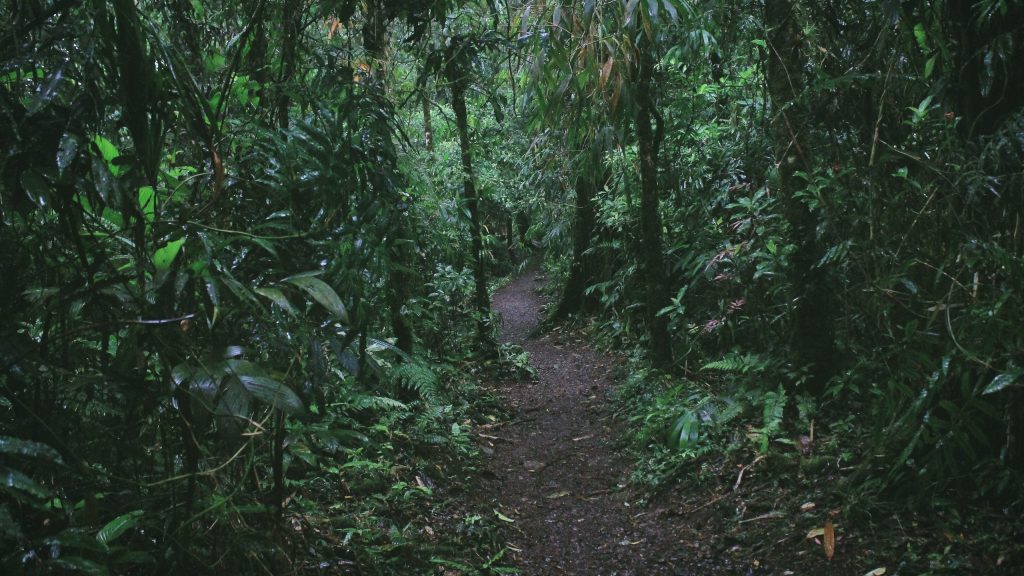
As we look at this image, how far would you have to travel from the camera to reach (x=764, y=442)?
4324mm

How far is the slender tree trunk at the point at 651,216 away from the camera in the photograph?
646cm

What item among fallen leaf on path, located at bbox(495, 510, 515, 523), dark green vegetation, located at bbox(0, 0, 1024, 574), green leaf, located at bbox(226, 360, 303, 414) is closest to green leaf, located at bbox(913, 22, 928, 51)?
dark green vegetation, located at bbox(0, 0, 1024, 574)

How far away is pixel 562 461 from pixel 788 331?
219 cm

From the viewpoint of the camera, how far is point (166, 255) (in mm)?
1940

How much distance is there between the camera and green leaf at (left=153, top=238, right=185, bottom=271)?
1.93 meters

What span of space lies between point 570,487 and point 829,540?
231cm

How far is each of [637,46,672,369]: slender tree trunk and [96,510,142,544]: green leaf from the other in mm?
5326

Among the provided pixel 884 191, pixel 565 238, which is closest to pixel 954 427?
pixel 884 191

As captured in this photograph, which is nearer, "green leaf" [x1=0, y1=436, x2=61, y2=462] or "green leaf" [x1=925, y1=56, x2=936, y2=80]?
"green leaf" [x1=0, y1=436, x2=61, y2=462]

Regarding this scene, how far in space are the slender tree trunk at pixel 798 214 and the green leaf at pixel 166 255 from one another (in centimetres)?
384

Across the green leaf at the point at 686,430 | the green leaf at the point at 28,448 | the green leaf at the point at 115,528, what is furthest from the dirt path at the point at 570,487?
the green leaf at the point at 28,448

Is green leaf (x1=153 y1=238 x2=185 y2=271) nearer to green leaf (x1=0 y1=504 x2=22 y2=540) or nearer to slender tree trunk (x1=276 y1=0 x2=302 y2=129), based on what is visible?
green leaf (x1=0 y1=504 x2=22 y2=540)

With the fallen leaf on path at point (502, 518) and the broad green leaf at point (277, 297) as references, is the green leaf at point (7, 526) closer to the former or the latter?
the broad green leaf at point (277, 297)

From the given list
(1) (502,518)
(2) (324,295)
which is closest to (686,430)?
(1) (502,518)
